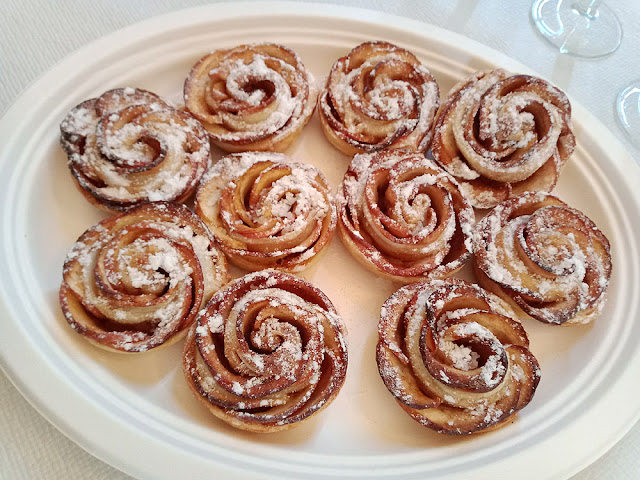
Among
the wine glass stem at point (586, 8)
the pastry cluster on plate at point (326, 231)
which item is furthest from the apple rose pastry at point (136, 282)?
the wine glass stem at point (586, 8)

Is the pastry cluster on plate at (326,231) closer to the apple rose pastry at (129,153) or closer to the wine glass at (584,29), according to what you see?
the apple rose pastry at (129,153)

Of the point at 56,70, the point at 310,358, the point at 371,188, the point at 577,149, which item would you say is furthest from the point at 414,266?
the point at 56,70

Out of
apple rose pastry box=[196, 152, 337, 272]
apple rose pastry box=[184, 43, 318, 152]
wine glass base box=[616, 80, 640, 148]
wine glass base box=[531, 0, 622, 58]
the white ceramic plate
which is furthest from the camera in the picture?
wine glass base box=[531, 0, 622, 58]

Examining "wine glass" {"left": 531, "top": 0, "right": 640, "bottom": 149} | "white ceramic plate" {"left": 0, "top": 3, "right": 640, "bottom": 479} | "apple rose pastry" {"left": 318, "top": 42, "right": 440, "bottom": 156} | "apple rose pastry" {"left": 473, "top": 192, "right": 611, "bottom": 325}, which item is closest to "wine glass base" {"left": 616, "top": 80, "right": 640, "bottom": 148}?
"wine glass" {"left": 531, "top": 0, "right": 640, "bottom": 149}

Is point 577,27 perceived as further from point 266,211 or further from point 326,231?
point 266,211

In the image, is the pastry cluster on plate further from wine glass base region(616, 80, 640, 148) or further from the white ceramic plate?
wine glass base region(616, 80, 640, 148)

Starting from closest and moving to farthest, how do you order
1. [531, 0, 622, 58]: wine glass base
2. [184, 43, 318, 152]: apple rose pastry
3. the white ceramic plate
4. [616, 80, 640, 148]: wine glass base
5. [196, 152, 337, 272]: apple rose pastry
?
the white ceramic plate < [196, 152, 337, 272]: apple rose pastry < [184, 43, 318, 152]: apple rose pastry < [616, 80, 640, 148]: wine glass base < [531, 0, 622, 58]: wine glass base

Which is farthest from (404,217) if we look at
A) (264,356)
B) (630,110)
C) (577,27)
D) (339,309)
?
(577,27)

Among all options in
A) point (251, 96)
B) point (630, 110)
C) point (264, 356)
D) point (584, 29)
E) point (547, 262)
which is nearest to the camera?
point (264, 356)
